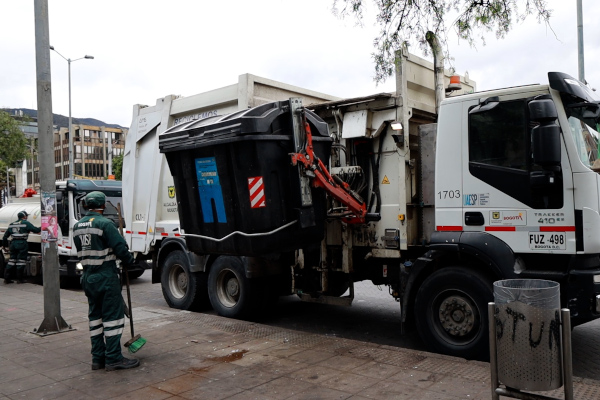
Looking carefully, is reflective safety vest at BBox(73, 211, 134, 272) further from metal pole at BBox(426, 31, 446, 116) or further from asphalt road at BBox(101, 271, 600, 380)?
metal pole at BBox(426, 31, 446, 116)

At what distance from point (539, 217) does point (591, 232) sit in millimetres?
410

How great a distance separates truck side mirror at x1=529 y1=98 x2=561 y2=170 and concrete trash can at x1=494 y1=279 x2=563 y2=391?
4.90 ft

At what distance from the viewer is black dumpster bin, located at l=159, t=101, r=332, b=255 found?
5.46m

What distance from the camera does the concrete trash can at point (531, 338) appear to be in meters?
3.10

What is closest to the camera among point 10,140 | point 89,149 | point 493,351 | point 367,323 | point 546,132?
point 493,351

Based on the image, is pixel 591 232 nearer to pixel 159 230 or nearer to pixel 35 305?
pixel 159 230

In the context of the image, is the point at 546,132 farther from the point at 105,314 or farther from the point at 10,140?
the point at 10,140

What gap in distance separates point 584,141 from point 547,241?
0.92 meters

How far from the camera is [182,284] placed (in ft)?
26.5

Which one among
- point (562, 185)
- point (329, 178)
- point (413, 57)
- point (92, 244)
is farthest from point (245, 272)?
point (562, 185)

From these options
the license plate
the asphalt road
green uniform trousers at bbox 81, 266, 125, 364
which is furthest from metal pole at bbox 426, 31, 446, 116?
green uniform trousers at bbox 81, 266, 125, 364

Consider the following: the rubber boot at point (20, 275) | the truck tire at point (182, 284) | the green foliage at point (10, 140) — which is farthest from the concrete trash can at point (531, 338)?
Result: the green foliage at point (10, 140)

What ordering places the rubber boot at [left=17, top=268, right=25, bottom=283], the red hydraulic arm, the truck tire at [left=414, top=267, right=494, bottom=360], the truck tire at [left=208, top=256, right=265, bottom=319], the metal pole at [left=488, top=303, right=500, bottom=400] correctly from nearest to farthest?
the metal pole at [left=488, top=303, right=500, bottom=400] → the truck tire at [left=414, top=267, right=494, bottom=360] → the red hydraulic arm → the truck tire at [left=208, top=256, right=265, bottom=319] → the rubber boot at [left=17, top=268, right=25, bottom=283]

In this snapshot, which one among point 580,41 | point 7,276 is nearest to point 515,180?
point 580,41
